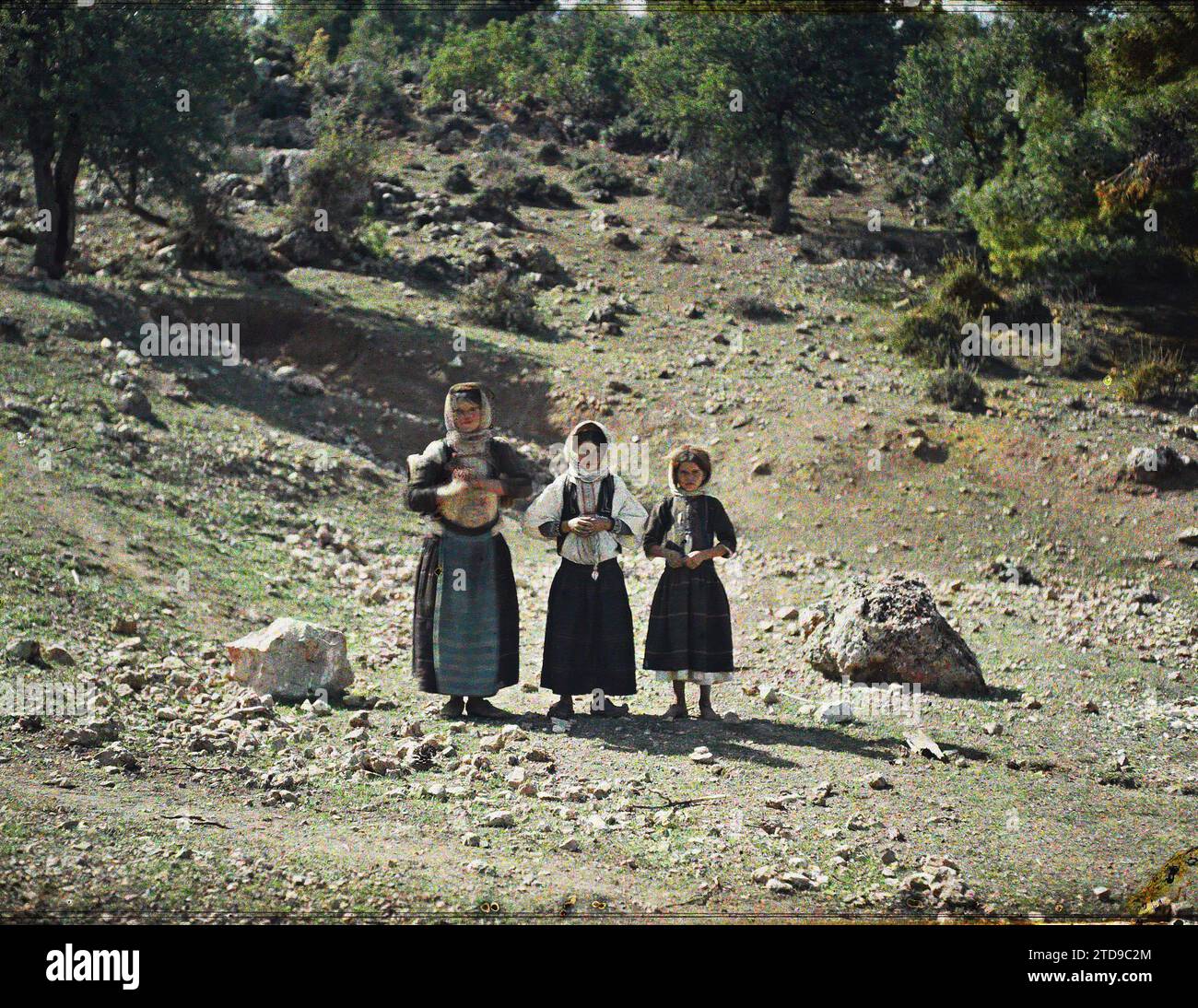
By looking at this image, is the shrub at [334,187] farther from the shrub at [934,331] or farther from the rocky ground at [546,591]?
the shrub at [934,331]

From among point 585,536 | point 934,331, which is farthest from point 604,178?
point 585,536

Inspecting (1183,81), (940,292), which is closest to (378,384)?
(940,292)

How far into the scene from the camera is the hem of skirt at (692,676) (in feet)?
26.3

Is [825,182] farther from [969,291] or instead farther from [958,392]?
[958,392]

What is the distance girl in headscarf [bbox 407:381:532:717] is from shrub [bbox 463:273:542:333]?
12.5 meters

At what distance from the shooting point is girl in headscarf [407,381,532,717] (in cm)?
789

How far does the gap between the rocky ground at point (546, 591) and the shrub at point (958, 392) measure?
0.78 feet

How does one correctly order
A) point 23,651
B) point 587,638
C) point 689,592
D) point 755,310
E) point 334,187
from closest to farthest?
point 23,651, point 587,638, point 689,592, point 755,310, point 334,187

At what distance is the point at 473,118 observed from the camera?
35312 mm

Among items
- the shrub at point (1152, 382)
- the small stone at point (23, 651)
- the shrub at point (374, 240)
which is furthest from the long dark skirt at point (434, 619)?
the shrub at point (374, 240)

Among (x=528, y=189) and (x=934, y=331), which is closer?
(x=934, y=331)

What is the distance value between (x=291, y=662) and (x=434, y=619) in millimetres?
1030

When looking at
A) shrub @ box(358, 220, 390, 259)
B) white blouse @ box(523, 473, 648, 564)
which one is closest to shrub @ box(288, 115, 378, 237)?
shrub @ box(358, 220, 390, 259)

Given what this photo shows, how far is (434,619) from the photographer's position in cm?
796
